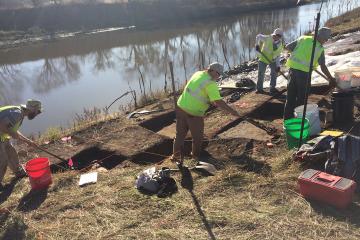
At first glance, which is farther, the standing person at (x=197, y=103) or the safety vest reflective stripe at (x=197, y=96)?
the safety vest reflective stripe at (x=197, y=96)

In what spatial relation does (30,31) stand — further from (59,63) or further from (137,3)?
(59,63)

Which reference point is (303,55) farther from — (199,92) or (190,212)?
(190,212)

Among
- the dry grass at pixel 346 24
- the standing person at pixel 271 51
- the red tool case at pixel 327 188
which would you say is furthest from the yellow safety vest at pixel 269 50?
the dry grass at pixel 346 24

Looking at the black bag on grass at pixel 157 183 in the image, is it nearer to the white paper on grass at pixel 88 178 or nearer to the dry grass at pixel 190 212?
the dry grass at pixel 190 212

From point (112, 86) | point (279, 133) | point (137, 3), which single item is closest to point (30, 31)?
point (137, 3)

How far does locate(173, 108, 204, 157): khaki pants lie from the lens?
5945 millimetres

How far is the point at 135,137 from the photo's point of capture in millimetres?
7754

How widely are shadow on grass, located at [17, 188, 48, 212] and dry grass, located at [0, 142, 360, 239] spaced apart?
0.01 meters

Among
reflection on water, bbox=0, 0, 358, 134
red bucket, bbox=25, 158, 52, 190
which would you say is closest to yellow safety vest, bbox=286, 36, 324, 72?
red bucket, bbox=25, 158, 52, 190

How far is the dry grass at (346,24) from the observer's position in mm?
17484

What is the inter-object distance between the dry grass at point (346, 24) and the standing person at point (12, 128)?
14923mm

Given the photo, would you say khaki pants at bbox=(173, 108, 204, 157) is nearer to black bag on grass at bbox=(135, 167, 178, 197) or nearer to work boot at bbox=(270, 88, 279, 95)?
black bag on grass at bbox=(135, 167, 178, 197)

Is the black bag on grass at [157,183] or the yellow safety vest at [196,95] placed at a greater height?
the yellow safety vest at [196,95]

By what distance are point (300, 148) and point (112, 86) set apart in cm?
1135
